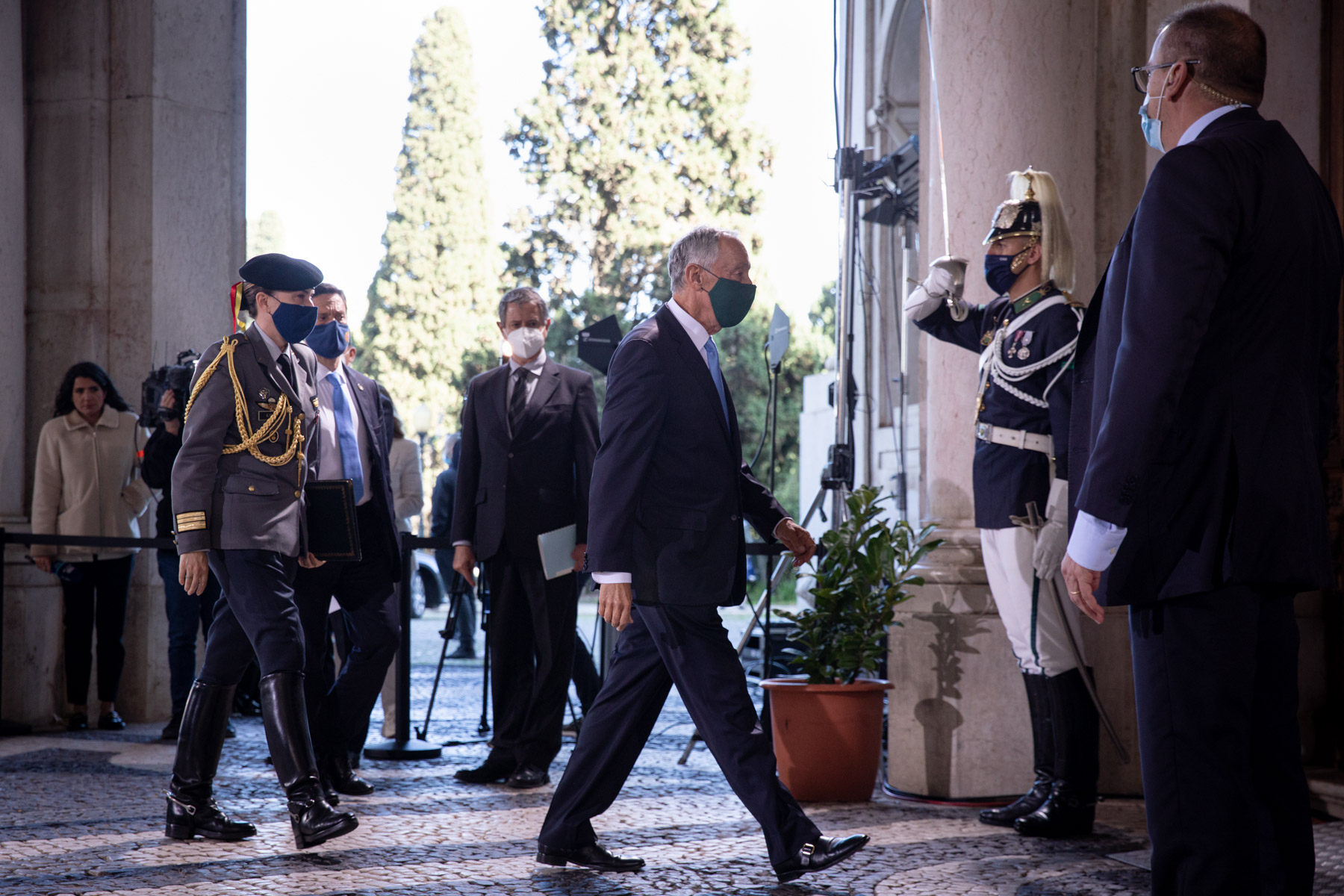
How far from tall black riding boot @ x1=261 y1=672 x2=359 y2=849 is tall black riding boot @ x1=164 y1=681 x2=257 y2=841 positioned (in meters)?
0.21

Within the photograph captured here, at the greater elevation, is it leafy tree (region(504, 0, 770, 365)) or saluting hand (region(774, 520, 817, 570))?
leafy tree (region(504, 0, 770, 365))

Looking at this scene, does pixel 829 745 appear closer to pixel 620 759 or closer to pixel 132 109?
pixel 620 759

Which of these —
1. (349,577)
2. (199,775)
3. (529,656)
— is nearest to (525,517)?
(529,656)

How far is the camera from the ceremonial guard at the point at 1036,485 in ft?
14.8

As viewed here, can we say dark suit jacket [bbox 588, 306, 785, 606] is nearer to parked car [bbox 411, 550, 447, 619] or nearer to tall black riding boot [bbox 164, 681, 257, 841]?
tall black riding boot [bbox 164, 681, 257, 841]

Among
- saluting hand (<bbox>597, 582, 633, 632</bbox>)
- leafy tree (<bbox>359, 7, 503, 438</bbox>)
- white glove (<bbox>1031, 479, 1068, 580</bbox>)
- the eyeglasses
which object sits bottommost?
saluting hand (<bbox>597, 582, 633, 632</bbox>)

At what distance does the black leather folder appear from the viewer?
4.73 metres

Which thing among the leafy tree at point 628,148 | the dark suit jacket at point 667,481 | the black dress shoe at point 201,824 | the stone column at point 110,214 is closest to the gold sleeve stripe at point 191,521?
the black dress shoe at point 201,824

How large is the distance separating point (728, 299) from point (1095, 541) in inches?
70.0

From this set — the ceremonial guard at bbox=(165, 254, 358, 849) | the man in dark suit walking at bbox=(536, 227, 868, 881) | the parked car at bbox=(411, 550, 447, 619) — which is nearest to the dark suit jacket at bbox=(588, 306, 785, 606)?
the man in dark suit walking at bbox=(536, 227, 868, 881)

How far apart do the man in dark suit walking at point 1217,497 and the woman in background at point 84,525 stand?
6.21 meters

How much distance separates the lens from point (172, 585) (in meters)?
7.23

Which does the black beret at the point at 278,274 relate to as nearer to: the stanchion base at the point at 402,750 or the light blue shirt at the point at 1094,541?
the stanchion base at the point at 402,750

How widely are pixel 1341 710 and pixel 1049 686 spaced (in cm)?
155
